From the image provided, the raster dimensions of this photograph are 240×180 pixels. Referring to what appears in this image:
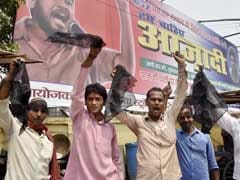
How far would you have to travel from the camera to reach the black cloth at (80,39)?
3.38 metres

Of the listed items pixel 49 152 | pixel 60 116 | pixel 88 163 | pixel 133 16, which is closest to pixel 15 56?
pixel 49 152

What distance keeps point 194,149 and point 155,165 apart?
0.84 metres

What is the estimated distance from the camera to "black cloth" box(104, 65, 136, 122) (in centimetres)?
344

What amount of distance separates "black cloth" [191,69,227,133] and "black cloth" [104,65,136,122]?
0.70 meters

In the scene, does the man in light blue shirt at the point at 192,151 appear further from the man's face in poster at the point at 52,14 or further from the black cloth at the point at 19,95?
the man's face in poster at the point at 52,14

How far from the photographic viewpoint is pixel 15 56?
11.1 feet

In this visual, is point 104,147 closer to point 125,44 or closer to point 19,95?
point 19,95

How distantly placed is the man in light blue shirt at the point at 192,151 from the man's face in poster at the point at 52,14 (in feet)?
15.5

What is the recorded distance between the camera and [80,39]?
11.4ft

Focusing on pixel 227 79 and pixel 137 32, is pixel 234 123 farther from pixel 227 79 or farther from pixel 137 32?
pixel 227 79

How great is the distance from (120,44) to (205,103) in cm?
711

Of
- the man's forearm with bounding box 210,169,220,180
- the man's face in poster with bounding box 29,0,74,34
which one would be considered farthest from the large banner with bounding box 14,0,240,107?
the man's forearm with bounding box 210,169,220,180

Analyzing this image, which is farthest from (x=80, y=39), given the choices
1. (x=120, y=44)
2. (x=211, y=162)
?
(x=120, y=44)

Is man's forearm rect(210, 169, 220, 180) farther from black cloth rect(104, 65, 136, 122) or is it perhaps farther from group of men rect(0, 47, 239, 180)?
black cloth rect(104, 65, 136, 122)
